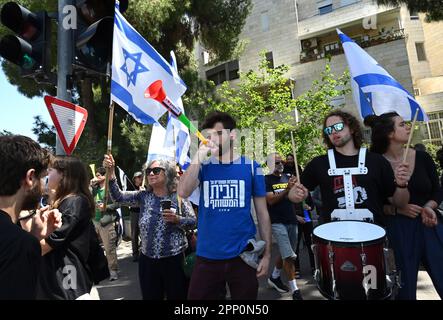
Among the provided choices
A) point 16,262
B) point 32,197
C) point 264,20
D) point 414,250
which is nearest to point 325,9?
point 264,20

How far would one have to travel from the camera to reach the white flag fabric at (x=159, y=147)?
4914 millimetres

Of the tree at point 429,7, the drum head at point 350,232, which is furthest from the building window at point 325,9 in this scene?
the drum head at point 350,232

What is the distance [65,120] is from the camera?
3.25 meters

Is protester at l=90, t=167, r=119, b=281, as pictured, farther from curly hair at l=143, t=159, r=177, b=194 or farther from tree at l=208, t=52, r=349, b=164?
tree at l=208, t=52, r=349, b=164

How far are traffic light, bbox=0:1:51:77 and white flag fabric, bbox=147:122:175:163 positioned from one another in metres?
1.73

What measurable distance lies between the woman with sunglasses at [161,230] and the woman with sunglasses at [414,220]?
1902 mm

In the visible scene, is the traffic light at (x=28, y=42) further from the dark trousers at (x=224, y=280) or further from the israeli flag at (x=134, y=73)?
the dark trousers at (x=224, y=280)

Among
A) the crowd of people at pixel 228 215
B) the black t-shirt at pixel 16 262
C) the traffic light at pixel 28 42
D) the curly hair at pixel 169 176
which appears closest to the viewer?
the black t-shirt at pixel 16 262

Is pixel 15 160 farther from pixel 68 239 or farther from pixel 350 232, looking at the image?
pixel 350 232

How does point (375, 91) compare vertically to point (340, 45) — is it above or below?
below

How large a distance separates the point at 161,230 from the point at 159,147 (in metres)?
1.93

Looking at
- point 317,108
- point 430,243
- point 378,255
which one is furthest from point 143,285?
point 317,108
